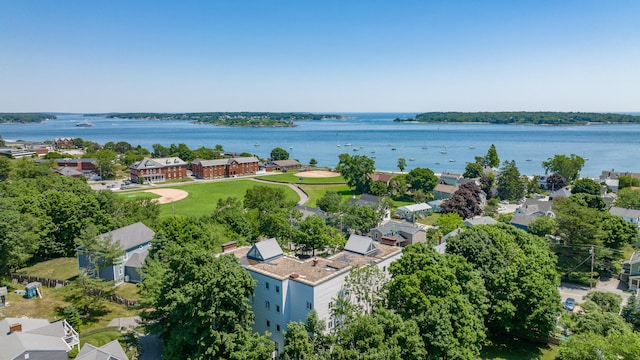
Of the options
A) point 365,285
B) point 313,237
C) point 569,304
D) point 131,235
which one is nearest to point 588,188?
point 569,304

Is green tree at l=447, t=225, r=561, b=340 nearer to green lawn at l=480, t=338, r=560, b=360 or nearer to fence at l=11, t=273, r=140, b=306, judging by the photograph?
green lawn at l=480, t=338, r=560, b=360

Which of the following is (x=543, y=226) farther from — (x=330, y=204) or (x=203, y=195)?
(x=203, y=195)

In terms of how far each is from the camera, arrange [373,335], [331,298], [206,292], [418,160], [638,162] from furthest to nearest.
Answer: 1. [418,160]
2. [638,162]
3. [331,298]
4. [206,292]
5. [373,335]

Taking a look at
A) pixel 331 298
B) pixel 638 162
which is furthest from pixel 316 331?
pixel 638 162

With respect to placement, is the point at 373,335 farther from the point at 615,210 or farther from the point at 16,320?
the point at 615,210

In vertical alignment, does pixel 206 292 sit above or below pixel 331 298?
above

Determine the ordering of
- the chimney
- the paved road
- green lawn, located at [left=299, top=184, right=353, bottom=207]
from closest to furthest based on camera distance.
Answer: the chimney < the paved road < green lawn, located at [left=299, top=184, right=353, bottom=207]

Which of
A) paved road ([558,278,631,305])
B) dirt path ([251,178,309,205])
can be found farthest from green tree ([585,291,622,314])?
dirt path ([251,178,309,205])
